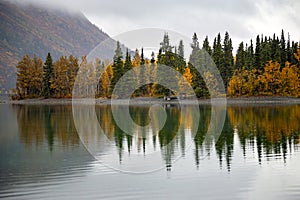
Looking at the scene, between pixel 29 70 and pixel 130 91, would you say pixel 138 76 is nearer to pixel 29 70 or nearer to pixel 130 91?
pixel 130 91

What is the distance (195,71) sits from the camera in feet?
247

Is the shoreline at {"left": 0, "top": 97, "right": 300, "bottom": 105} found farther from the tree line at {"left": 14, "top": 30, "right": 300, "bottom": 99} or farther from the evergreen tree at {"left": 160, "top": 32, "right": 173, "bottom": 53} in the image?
the evergreen tree at {"left": 160, "top": 32, "right": 173, "bottom": 53}

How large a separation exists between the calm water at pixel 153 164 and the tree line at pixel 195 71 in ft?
146

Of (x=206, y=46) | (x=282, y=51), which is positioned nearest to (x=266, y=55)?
(x=282, y=51)

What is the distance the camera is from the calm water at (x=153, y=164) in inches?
468

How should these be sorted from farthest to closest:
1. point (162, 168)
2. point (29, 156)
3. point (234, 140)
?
1. point (234, 140)
2. point (29, 156)
3. point (162, 168)

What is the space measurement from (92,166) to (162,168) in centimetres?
290

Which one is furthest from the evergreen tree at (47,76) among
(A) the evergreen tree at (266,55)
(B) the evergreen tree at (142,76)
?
(A) the evergreen tree at (266,55)

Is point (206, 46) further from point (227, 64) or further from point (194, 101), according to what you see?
point (194, 101)

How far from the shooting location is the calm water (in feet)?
39.0

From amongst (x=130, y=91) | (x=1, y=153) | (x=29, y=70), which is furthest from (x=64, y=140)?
(x=29, y=70)

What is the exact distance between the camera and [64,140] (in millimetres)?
23500

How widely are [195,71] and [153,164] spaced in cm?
6019

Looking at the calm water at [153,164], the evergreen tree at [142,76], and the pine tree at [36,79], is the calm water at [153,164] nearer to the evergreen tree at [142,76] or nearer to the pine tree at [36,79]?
the evergreen tree at [142,76]
